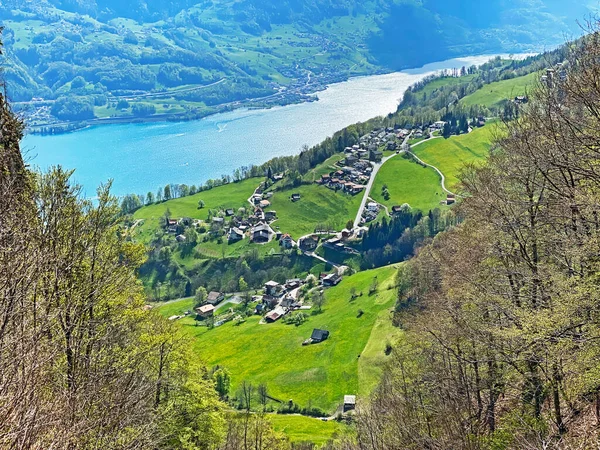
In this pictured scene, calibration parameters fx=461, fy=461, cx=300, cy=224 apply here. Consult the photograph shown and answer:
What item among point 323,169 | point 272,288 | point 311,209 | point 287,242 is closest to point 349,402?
point 272,288

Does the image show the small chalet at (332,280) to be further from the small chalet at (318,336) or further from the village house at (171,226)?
the village house at (171,226)

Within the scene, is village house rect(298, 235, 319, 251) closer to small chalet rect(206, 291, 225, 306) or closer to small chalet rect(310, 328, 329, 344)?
small chalet rect(206, 291, 225, 306)

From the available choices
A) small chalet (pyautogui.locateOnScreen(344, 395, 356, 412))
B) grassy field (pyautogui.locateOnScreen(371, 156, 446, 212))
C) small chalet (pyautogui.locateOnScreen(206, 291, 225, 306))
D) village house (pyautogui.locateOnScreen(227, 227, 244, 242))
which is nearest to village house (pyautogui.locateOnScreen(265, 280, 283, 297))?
small chalet (pyautogui.locateOnScreen(206, 291, 225, 306))

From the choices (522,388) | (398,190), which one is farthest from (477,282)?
(398,190)

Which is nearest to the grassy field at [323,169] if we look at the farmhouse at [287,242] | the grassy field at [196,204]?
the grassy field at [196,204]

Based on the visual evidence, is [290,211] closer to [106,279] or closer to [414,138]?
[414,138]

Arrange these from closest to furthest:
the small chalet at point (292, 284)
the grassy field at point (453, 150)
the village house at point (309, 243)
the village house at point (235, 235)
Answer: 1. the small chalet at point (292, 284)
2. the village house at point (309, 243)
3. the village house at point (235, 235)
4. the grassy field at point (453, 150)

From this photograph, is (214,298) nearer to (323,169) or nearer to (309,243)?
(309,243)
